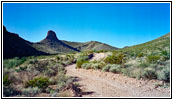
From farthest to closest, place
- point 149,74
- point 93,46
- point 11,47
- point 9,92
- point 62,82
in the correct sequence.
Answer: point 93,46 < point 11,47 < point 149,74 < point 62,82 < point 9,92

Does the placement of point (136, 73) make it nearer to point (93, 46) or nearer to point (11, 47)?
point (11, 47)

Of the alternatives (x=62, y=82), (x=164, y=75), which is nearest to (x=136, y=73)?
(x=164, y=75)

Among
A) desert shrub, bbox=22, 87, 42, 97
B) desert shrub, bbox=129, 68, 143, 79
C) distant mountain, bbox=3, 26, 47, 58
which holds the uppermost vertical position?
distant mountain, bbox=3, 26, 47, 58

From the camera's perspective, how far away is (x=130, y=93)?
6.08 meters

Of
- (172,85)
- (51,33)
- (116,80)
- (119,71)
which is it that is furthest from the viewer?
(51,33)

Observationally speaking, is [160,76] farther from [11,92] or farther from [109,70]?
[11,92]

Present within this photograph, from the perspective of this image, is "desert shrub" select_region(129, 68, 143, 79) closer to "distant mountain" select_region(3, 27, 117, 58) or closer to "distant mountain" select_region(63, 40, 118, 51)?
"distant mountain" select_region(3, 27, 117, 58)

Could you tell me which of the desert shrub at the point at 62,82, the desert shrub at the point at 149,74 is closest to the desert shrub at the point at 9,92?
the desert shrub at the point at 62,82

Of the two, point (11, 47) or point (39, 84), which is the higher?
point (11, 47)

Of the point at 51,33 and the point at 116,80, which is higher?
the point at 51,33

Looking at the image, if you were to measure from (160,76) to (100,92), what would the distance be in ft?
12.3

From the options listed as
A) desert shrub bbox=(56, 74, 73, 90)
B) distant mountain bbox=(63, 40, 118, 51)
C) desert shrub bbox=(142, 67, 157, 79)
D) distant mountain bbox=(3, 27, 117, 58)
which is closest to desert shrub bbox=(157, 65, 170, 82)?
desert shrub bbox=(142, 67, 157, 79)

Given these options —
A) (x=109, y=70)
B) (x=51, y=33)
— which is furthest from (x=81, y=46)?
(x=109, y=70)

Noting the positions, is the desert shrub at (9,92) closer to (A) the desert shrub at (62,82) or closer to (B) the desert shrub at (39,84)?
(B) the desert shrub at (39,84)
